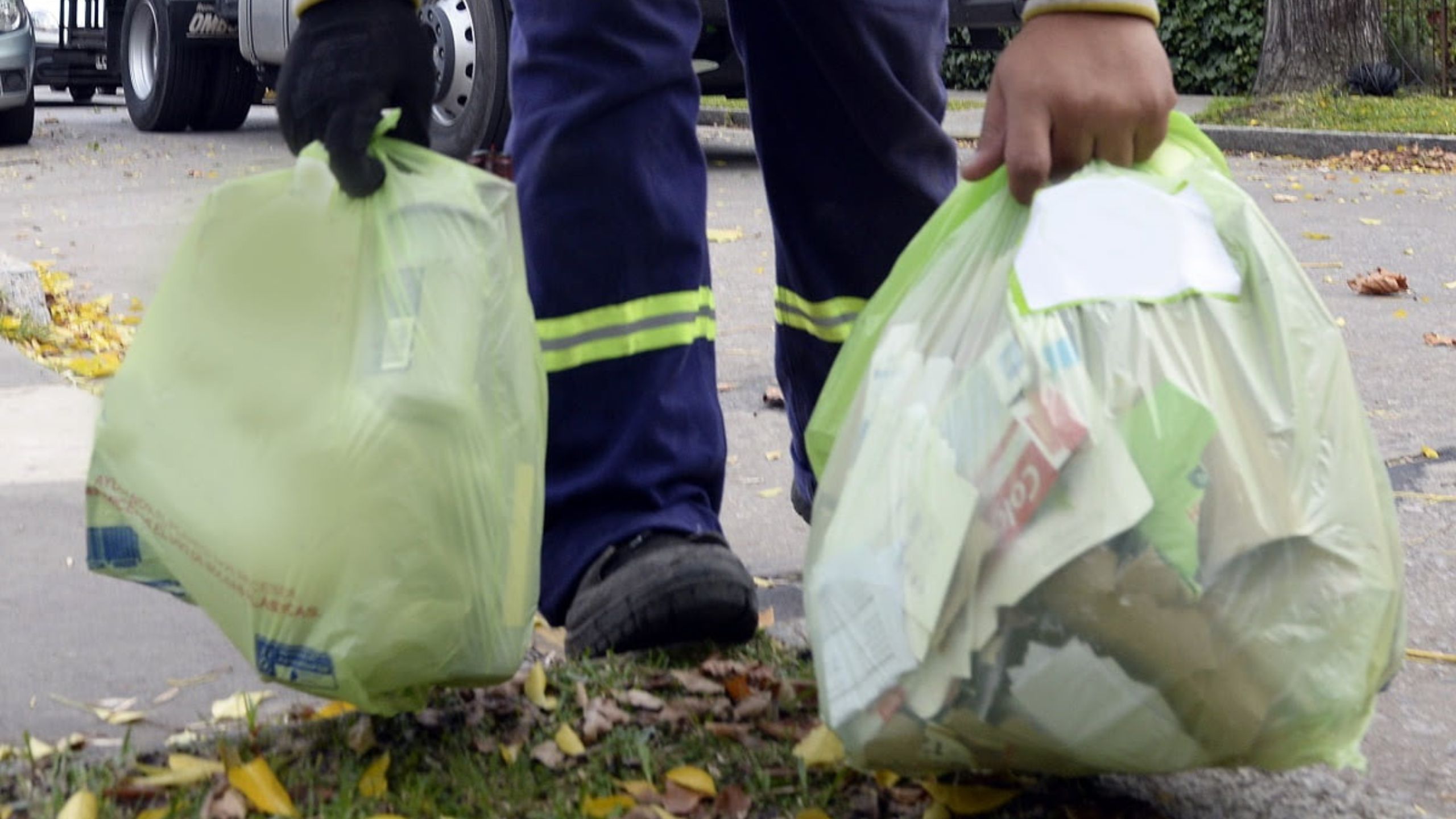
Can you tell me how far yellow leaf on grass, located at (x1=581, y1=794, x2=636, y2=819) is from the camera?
62.9 inches

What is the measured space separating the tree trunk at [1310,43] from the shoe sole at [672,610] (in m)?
10.0

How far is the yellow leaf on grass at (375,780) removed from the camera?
164 centimetres

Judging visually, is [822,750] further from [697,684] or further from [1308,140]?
[1308,140]

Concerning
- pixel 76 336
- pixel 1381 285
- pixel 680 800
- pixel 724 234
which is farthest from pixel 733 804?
pixel 724 234

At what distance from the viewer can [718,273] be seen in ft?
17.7

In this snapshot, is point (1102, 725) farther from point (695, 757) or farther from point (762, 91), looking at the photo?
point (762, 91)

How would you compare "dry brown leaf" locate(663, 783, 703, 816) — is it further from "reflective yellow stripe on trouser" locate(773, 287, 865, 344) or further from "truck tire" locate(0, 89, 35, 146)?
"truck tire" locate(0, 89, 35, 146)

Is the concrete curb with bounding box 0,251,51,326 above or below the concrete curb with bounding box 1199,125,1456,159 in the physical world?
above

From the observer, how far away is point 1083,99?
154 centimetres

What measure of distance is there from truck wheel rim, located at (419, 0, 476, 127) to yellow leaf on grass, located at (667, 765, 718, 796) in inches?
234

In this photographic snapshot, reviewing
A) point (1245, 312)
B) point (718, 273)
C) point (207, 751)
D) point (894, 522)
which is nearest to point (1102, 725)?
point (894, 522)

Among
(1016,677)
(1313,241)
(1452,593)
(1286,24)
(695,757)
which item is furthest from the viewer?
(1286,24)

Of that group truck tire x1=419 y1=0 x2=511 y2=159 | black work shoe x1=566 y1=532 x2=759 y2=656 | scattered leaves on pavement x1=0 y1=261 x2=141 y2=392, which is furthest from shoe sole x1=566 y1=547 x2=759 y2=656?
truck tire x1=419 y1=0 x2=511 y2=159

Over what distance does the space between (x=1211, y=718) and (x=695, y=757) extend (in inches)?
21.3
